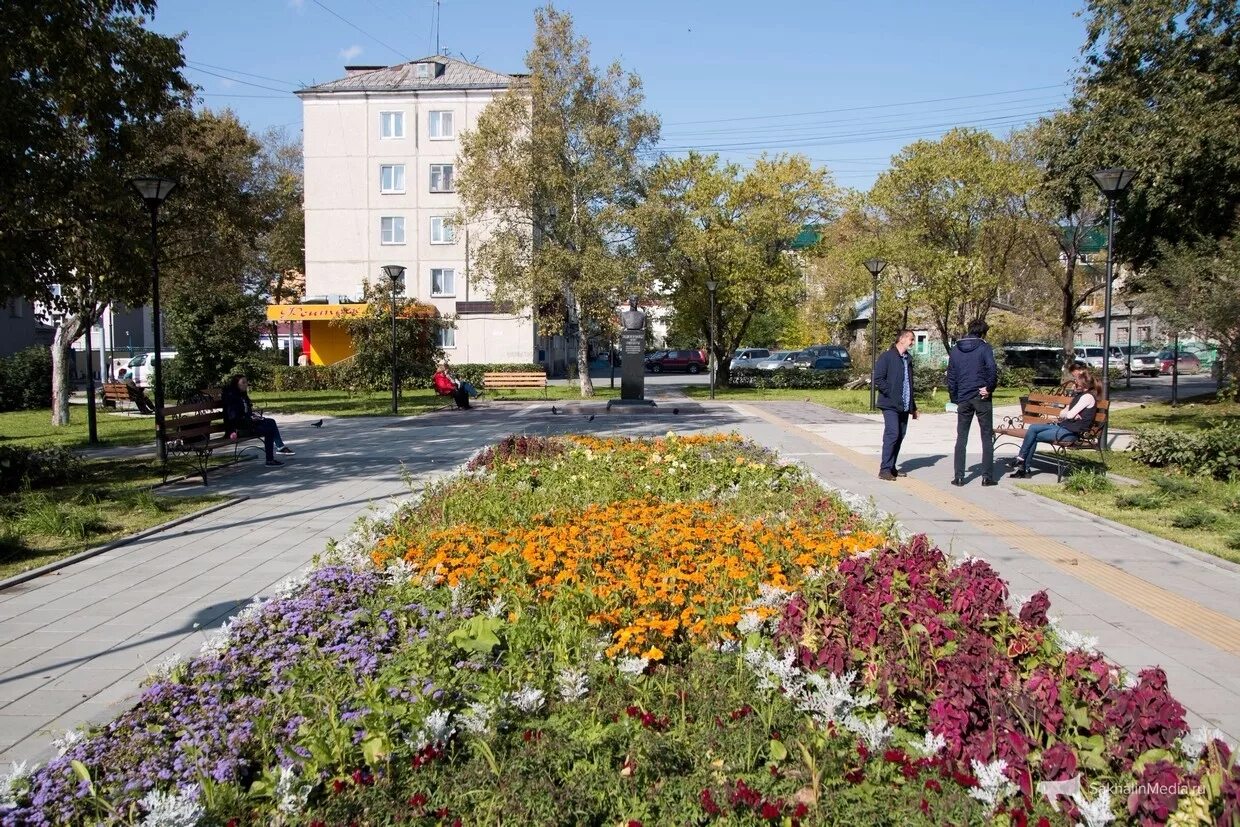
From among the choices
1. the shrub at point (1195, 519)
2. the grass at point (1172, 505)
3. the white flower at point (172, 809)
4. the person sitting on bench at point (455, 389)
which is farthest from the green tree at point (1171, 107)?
the white flower at point (172, 809)

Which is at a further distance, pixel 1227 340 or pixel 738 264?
pixel 738 264

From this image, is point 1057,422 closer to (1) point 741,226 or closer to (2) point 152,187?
(2) point 152,187

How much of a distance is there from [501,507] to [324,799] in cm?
430

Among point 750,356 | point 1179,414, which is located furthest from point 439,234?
point 1179,414

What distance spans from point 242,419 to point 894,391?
899 centimetres

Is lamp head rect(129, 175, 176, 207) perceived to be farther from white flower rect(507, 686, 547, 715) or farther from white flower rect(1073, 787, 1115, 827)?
white flower rect(1073, 787, 1115, 827)

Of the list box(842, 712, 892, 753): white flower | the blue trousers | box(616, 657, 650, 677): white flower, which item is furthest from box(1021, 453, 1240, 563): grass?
box(616, 657, 650, 677): white flower

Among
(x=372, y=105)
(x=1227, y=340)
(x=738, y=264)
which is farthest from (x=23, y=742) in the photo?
(x=372, y=105)

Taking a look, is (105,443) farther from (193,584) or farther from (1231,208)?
(1231,208)

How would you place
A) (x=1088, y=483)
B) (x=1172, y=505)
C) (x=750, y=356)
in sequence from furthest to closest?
(x=750, y=356), (x=1088, y=483), (x=1172, y=505)

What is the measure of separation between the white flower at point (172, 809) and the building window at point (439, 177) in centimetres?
4267

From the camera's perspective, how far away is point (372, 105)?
142ft

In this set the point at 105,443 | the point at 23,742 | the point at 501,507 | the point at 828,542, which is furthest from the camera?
the point at 105,443

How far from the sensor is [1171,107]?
1872 cm
